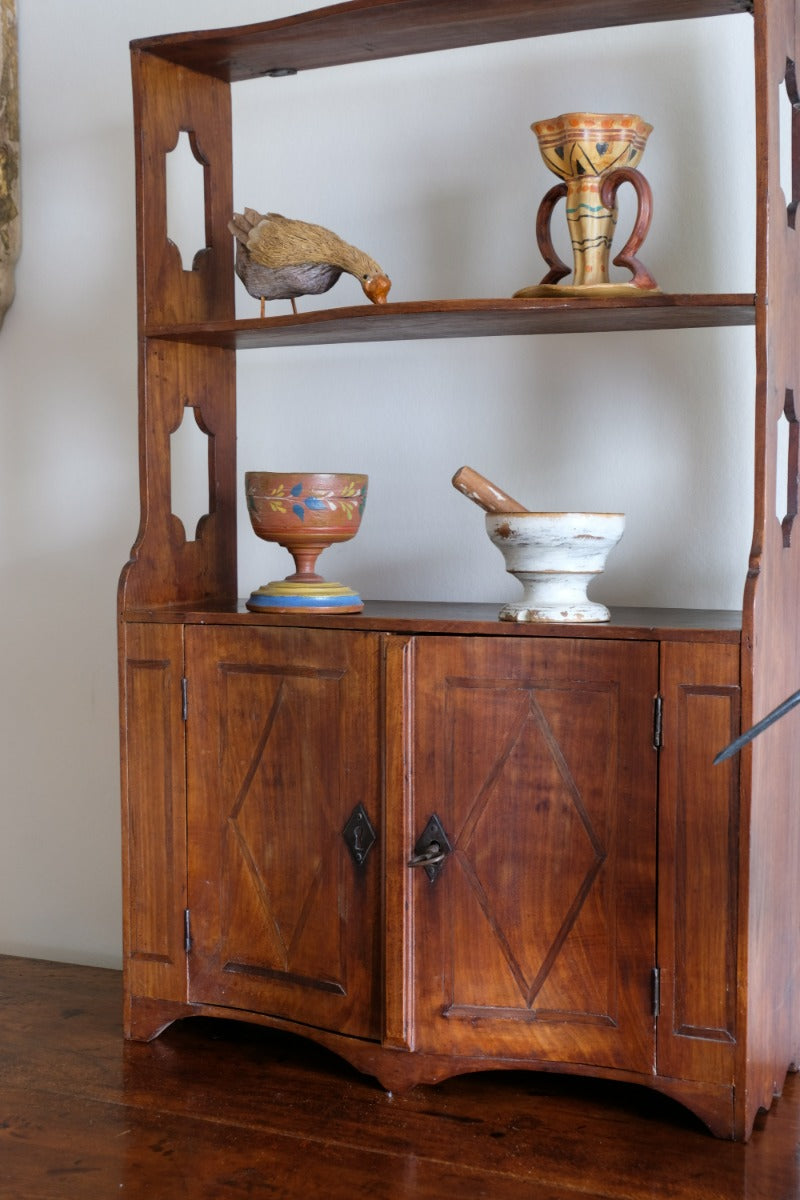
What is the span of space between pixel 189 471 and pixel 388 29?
973 millimetres

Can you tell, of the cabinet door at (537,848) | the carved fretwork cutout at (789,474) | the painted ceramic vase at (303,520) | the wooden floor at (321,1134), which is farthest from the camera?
the painted ceramic vase at (303,520)

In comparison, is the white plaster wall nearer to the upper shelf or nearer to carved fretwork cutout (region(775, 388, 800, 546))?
carved fretwork cutout (region(775, 388, 800, 546))

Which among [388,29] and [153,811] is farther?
[153,811]

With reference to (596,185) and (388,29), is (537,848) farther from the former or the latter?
(388,29)

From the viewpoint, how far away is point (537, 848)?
1973 millimetres

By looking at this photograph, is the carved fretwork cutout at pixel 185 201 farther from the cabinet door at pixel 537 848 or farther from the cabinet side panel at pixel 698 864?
the cabinet side panel at pixel 698 864

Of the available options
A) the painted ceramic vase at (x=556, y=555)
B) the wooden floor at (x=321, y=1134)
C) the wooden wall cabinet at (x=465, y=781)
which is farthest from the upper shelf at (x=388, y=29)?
the wooden floor at (x=321, y=1134)

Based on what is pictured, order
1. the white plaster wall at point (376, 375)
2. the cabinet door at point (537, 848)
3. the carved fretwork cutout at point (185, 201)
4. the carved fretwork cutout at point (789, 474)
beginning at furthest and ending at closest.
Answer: the carved fretwork cutout at point (185, 201), the white plaster wall at point (376, 375), the carved fretwork cutout at point (789, 474), the cabinet door at point (537, 848)

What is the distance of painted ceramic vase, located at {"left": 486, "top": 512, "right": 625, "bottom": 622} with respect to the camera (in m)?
1.98

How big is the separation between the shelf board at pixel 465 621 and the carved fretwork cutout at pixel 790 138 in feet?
2.10

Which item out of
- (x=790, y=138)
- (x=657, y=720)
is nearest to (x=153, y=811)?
(x=657, y=720)

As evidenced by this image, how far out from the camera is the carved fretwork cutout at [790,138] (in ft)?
6.69

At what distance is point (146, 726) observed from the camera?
7.45ft

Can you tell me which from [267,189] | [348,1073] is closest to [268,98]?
[267,189]
